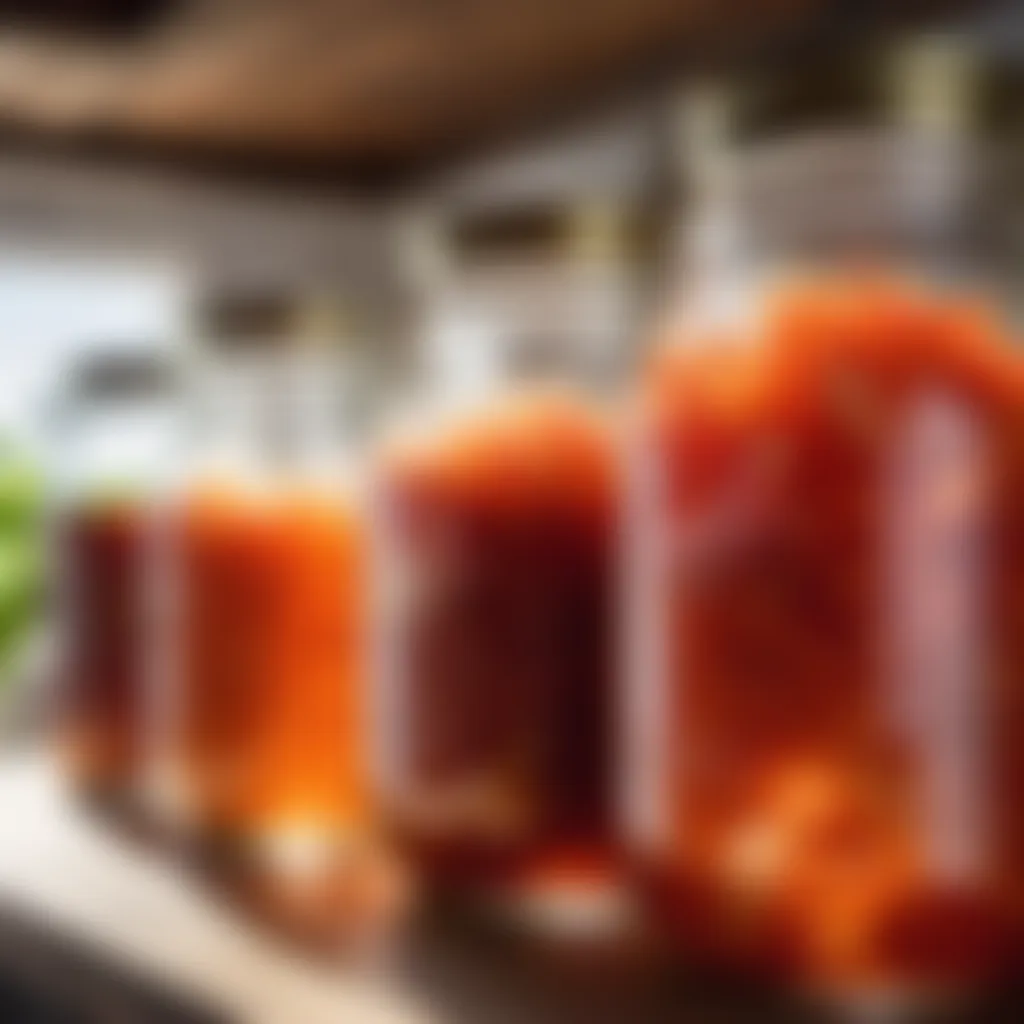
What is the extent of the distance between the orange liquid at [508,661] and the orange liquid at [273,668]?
0.21 feet

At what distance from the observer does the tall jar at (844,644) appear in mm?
395

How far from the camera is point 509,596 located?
504 mm

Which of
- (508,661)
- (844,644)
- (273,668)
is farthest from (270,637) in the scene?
(844,644)

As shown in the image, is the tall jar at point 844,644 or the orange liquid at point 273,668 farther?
the orange liquid at point 273,668

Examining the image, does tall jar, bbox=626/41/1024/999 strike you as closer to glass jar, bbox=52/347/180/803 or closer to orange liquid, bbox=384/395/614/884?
orange liquid, bbox=384/395/614/884

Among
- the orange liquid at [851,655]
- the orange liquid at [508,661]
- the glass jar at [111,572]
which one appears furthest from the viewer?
the glass jar at [111,572]

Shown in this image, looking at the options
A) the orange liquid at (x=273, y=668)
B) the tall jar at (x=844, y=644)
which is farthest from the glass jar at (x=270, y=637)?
the tall jar at (x=844, y=644)

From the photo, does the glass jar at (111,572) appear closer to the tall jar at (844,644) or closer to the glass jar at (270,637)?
the glass jar at (270,637)

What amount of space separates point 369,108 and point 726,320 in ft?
1.28

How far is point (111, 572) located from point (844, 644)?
38cm

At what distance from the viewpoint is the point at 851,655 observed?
403mm

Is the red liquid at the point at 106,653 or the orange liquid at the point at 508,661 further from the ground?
the red liquid at the point at 106,653

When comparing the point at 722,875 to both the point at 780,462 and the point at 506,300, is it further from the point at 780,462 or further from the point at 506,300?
the point at 506,300

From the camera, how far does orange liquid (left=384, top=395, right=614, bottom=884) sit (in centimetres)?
50
